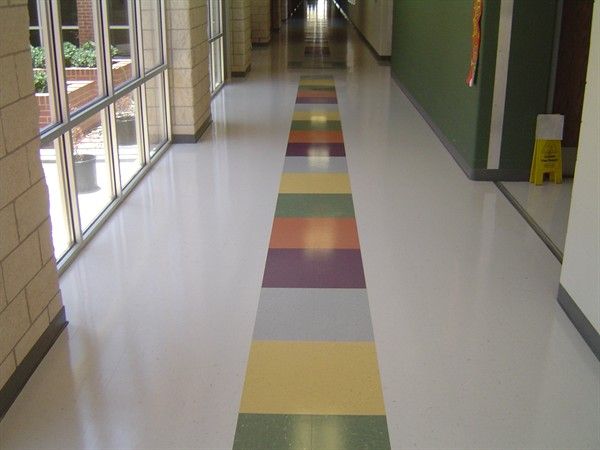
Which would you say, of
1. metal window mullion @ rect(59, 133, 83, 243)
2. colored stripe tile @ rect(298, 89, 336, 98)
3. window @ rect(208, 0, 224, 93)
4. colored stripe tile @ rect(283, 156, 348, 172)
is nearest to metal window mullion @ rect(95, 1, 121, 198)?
metal window mullion @ rect(59, 133, 83, 243)

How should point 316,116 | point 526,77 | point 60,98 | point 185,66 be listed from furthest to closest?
point 316,116 → point 185,66 → point 526,77 → point 60,98

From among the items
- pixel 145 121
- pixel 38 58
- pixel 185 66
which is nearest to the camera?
pixel 38 58

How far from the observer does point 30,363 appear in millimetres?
3205

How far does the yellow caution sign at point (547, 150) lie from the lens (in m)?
5.88

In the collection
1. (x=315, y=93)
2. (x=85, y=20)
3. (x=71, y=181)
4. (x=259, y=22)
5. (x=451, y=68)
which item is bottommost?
(x=315, y=93)

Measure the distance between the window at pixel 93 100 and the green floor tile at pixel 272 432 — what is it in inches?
80.7

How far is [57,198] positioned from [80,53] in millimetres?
1130

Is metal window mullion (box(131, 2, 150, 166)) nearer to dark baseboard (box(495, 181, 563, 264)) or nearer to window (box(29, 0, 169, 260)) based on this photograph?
window (box(29, 0, 169, 260))

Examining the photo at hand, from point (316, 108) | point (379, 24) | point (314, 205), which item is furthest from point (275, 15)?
point (314, 205)

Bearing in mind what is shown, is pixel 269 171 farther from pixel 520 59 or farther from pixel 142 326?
pixel 142 326

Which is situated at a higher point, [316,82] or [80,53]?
[80,53]

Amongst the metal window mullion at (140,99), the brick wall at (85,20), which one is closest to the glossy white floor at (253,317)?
the metal window mullion at (140,99)

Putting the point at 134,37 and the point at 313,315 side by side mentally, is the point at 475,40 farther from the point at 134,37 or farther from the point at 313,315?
the point at 313,315

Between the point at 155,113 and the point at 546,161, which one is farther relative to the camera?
the point at 155,113
